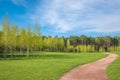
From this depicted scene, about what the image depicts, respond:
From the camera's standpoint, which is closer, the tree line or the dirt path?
the dirt path

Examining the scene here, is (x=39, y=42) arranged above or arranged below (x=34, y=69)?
above

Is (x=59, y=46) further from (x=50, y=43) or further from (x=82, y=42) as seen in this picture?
(x=82, y=42)

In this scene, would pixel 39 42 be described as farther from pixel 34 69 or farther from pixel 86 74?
pixel 86 74

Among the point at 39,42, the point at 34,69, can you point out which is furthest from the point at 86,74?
the point at 39,42

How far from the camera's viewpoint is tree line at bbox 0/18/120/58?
190ft

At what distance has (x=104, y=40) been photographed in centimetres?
15762

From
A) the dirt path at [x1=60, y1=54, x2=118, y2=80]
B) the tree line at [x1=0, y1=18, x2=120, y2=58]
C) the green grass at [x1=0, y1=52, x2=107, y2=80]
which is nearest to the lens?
the dirt path at [x1=60, y1=54, x2=118, y2=80]

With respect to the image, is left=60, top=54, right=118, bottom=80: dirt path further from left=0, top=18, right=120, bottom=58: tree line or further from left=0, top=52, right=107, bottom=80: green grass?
left=0, top=18, right=120, bottom=58: tree line

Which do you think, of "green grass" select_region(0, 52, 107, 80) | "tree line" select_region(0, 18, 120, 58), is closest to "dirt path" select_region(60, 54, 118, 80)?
"green grass" select_region(0, 52, 107, 80)

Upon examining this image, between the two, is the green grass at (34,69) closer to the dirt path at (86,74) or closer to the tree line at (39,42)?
the dirt path at (86,74)

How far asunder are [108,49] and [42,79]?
13858 cm

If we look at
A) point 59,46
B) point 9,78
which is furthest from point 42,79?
point 59,46

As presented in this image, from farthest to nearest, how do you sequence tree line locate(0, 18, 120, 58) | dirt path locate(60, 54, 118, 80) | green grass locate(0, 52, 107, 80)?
1. tree line locate(0, 18, 120, 58)
2. green grass locate(0, 52, 107, 80)
3. dirt path locate(60, 54, 118, 80)

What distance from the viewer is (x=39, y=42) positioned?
73250 millimetres
